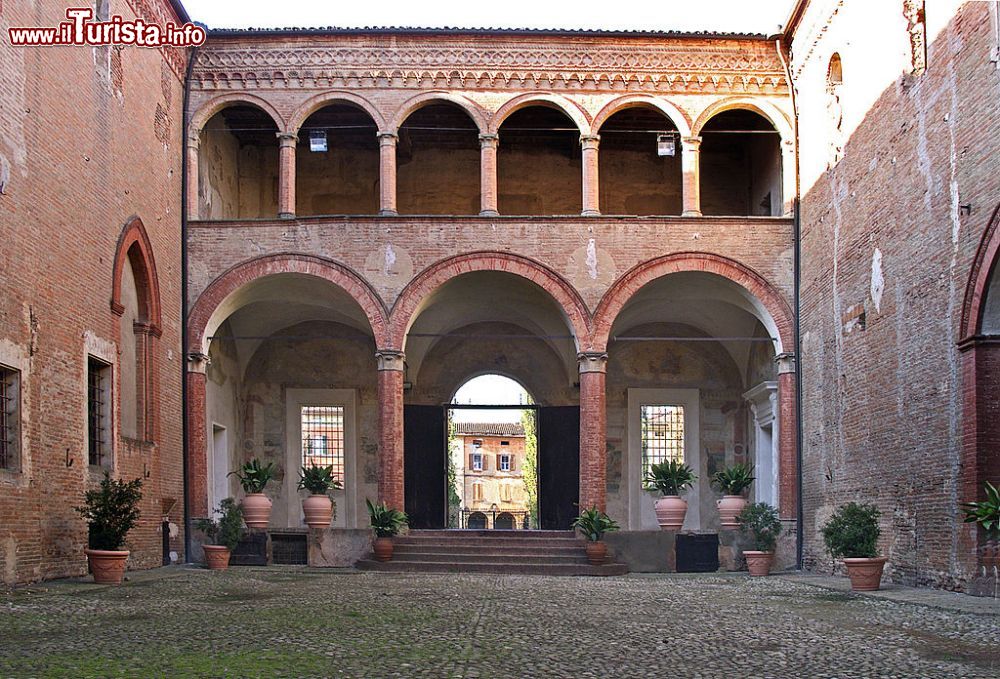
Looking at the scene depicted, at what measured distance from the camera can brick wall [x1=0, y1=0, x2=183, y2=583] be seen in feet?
43.0

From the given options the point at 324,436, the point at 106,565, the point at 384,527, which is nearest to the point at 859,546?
the point at 384,527

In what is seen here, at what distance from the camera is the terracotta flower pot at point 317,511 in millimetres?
19531

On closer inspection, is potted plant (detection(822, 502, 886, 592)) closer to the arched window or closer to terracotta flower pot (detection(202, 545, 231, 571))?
the arched window

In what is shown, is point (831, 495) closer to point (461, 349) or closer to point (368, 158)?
point (461, 349)

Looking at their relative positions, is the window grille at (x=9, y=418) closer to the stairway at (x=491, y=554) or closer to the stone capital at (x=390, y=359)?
the stairway at (x=491, y=554)

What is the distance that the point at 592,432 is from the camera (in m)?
19.5

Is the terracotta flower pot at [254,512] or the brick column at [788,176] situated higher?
the brick column at [788,176]

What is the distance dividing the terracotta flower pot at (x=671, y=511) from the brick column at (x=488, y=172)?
18.5 feet

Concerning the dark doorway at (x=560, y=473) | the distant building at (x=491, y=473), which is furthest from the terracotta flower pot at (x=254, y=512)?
the distant building at (x=491, y=473)

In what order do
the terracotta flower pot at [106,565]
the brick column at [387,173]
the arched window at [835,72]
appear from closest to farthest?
1. the terracotta flower pot at [106,565]
2. the arched window at [835,72]
3. the brick column at [387,173]

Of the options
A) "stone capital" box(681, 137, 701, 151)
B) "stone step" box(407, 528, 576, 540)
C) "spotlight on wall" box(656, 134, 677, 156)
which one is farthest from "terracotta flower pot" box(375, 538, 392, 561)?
"stone capital" box(681, 137, 701, 151)

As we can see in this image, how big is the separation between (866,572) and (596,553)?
5055 mm

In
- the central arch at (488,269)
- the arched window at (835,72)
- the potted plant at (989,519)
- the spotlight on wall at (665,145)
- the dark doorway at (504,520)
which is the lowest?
the dark doorway at (504,520)

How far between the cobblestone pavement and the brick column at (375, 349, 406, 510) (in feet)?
16.9
